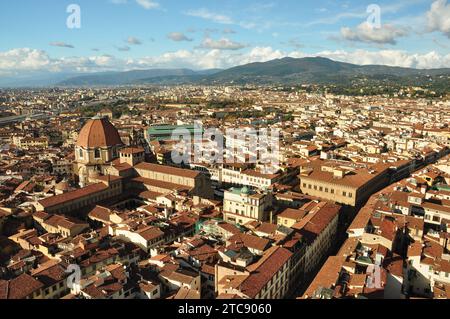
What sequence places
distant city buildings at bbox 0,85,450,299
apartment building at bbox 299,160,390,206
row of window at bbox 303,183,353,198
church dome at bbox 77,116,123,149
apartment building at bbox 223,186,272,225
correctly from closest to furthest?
distant city buildings at bbox 0,85,450,299
apartment building at bbox 223,186,272,225
row of window at bbox 303,183,353,198
apartment building at bbox 299,160,390,206
church dome at bbox 77,116,123,149

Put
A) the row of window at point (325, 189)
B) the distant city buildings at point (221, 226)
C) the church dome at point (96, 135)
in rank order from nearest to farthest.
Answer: the distant city buildings at point (221, 226) → the row of window at point (325, 189) → the church dome at point (96, 135)

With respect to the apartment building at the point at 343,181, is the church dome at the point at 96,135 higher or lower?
higher

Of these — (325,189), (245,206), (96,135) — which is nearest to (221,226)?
(245,206)

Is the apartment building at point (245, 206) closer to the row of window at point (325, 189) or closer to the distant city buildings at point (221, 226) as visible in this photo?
the distant city buildings at point (221, 226)

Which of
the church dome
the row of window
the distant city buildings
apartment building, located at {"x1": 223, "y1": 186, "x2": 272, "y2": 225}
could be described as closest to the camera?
the distant city buildings

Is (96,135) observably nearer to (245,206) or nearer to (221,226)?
(245,206)

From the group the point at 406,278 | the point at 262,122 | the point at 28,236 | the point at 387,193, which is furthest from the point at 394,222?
the point at 262,122

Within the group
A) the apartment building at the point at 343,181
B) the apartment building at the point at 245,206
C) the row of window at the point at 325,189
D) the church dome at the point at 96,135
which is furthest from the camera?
the church dome at the point at 96,135

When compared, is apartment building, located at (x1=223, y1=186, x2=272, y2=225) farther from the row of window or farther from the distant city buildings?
the row of window

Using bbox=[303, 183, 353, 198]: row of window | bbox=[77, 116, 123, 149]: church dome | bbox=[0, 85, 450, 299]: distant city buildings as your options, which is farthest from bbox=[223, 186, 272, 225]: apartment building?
bbox=[77, 116, 123, 149]: church dome

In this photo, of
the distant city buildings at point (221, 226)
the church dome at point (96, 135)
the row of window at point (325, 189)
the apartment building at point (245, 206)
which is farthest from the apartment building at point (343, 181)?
the church dome at point (96, 135)
